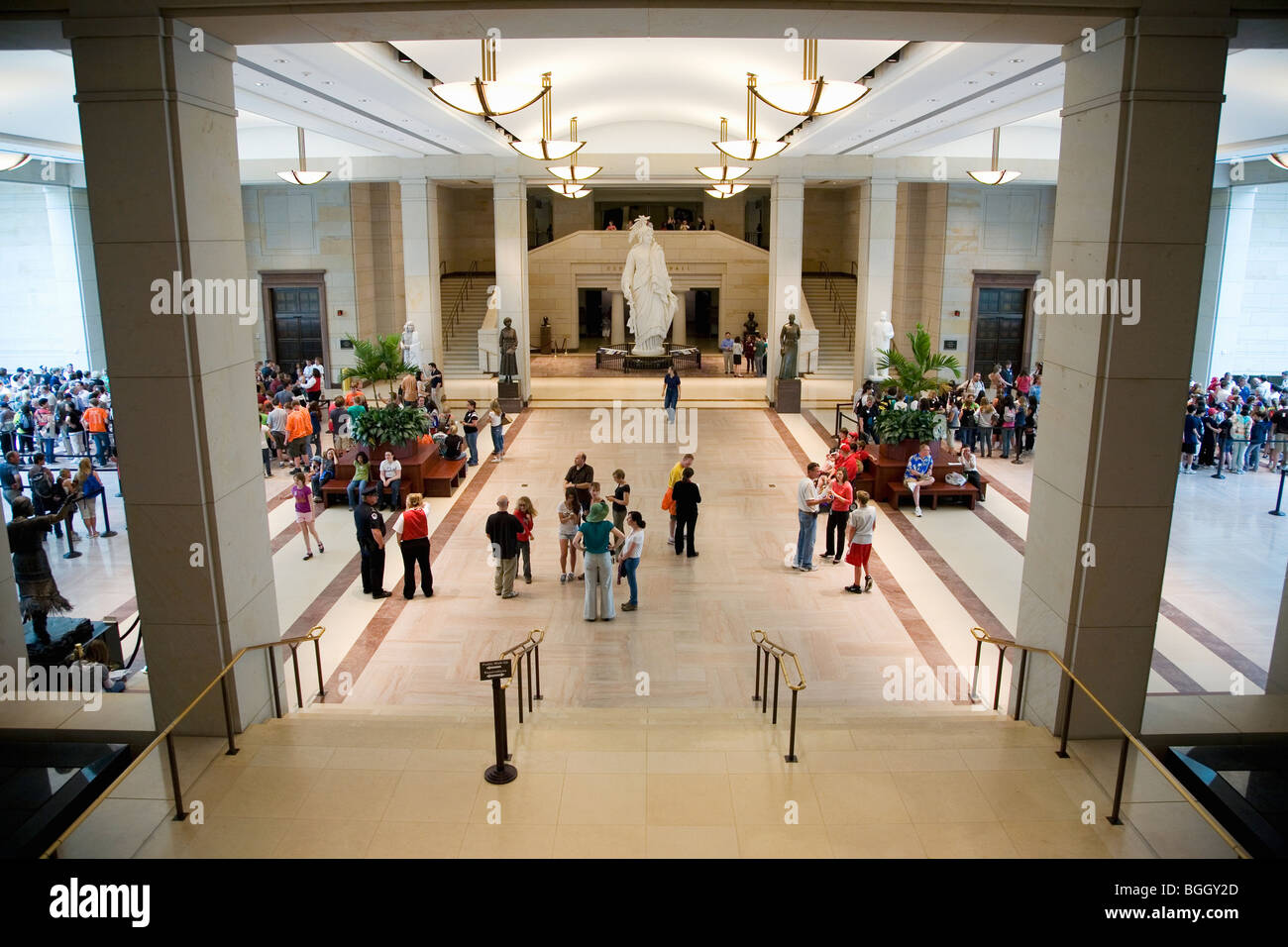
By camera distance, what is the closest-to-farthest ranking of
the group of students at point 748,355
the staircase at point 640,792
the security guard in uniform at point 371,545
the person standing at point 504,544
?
the staircase at point 640,792 → the person standing at point 504,544 → the security guard in uniform at point 371,545 → the group of students at point 748,355

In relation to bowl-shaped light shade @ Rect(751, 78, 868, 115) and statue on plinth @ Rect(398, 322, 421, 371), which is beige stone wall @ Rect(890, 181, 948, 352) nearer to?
statue on plinth @ Rect(398, 322, 421, 371)

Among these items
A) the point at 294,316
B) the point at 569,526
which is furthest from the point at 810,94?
the point at 294,316

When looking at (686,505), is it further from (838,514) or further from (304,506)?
(304,506)

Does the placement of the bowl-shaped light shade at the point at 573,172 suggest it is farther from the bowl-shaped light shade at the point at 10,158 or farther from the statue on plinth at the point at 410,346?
the bowl-shaped light shade at the point at 10,158

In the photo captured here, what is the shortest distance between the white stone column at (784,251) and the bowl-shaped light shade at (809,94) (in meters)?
12.8

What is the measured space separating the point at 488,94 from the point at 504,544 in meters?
4.90

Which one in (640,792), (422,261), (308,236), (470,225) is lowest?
(640,792)

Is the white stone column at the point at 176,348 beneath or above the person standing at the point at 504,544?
above

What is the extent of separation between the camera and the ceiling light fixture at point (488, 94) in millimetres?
9539

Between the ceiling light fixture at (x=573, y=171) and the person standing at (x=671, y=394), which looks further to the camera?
the person standing at (x=671, y=394)

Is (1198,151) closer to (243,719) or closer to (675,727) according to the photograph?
(675,727)

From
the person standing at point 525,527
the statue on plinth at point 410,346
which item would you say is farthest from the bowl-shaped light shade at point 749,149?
the statue on plinth at point 410,346

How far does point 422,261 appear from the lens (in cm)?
2297

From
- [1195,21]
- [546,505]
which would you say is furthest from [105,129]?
[546,505]
